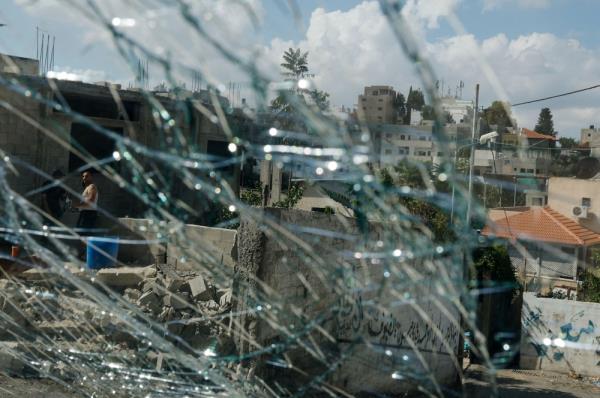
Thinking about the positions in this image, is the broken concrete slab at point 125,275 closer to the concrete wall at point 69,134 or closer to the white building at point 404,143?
the concrete wall at point 69,134

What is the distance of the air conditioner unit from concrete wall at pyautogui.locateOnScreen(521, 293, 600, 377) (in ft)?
4.49

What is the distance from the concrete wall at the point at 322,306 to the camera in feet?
10.7

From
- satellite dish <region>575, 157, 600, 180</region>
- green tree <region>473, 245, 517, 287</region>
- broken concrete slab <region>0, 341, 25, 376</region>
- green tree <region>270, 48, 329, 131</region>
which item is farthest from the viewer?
satellite dish <region>575, 157, 600, 180</region>

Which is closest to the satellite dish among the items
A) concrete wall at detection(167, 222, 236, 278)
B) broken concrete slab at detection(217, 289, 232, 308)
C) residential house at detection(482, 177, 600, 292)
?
residential house at detection(482, 177, 600, 292)

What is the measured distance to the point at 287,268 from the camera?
4.20 metres

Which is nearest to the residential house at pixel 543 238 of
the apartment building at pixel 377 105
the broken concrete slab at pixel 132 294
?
the apartment building at pixel 377 105

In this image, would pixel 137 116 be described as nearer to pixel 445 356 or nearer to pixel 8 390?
pixel 8 390

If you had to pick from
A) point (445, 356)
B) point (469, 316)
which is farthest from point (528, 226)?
point (469, 316)

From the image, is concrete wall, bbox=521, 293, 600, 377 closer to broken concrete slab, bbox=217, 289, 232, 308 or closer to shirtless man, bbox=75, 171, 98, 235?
broken concrete slab, bbox=217, 289, 232, 308

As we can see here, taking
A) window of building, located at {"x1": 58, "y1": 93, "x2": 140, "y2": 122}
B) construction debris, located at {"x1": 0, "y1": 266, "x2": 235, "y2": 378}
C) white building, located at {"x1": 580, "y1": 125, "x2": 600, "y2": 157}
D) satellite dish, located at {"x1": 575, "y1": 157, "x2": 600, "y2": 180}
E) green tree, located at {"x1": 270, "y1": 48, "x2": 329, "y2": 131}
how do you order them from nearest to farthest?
1. green tree, located at {"x1": 270, "y1": 48, "x2": 329, "y2": 131}
2. construction debris, located at {"x1": 0, "y1": 266, "x2": 235, "y2": 378}
3. window of building, located at {"x1": 58, "y1": 93, "x2": 140, "y2": 122}
4. satellite dish, located at {"x1": 575, "y1": 157, "x2": 600, "y2": 180}
5. white building, located at {"x1": 580, "y1": 125, "x2": 600, "y2": 157}

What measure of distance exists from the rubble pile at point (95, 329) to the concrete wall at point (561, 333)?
6.08m

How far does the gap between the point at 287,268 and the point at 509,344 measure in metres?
6.37

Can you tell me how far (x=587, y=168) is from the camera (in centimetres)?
984

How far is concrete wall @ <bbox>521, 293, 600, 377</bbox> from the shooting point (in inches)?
360
